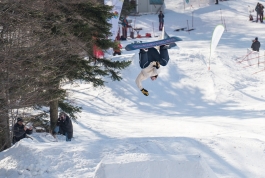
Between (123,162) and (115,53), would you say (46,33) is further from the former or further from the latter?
(115,53)

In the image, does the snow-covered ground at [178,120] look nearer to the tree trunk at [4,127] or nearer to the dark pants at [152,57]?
the tree trunk at [4,127]

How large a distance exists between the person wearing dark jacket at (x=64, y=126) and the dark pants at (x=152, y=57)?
669cm

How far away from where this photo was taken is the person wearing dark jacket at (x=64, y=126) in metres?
18.6

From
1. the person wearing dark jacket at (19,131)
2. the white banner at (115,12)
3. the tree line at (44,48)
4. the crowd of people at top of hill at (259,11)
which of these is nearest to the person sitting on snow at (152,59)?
the tree line at (44,48)

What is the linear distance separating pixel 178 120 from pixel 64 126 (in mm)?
7464

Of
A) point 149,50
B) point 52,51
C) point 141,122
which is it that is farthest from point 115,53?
point 149,50

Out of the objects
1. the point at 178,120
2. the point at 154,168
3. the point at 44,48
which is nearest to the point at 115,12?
the point at 178,120

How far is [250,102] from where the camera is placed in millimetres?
27094

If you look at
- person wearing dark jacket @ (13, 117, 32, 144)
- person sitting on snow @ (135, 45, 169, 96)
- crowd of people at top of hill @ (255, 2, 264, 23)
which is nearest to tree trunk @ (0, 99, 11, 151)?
person wearing dark jacket @ (13, 117, 32, 144)

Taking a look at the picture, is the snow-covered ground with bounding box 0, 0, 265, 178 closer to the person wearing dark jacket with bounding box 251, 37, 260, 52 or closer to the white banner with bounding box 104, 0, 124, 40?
the person wearing dark jacket with bounding box 251, 37, 260, 52

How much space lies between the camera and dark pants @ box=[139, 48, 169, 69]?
489 inches

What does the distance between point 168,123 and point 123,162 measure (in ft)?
40.0

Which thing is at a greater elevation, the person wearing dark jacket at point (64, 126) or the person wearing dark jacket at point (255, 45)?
the person wearing dark jacket at point (255, 45)

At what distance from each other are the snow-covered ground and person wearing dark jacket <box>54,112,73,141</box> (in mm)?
379
